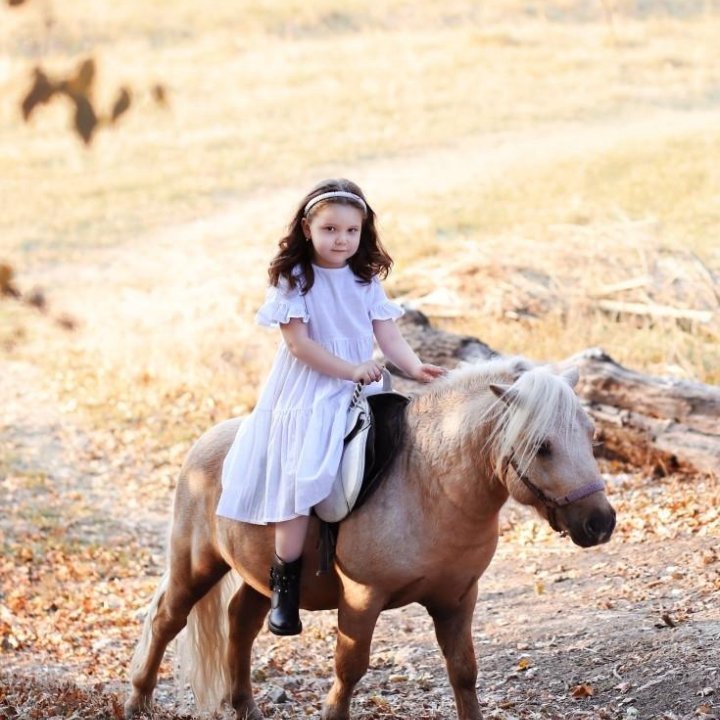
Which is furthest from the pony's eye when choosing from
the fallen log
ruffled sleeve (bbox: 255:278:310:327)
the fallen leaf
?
the fallen log

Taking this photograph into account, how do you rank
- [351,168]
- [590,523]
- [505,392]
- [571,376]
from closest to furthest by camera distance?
[590,523], [505,392], [571,376], [351,168]

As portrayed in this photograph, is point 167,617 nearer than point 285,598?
No

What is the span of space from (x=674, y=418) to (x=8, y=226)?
15.6 metres

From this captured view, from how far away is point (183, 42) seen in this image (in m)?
36.0

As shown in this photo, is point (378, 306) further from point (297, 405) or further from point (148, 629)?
point (148, 629)

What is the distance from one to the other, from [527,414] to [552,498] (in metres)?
0.31

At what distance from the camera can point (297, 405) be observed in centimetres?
505

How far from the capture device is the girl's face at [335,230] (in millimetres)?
5000

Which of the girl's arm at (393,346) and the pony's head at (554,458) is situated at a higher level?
the girl's arm at (393,346)

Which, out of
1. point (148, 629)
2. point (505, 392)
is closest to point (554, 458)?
point (505, 392)

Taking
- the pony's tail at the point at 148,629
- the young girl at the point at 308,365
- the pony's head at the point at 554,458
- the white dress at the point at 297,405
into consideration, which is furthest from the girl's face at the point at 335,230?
the pony's tail at the point at 148,629

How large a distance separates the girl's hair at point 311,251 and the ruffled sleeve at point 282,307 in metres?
0.03

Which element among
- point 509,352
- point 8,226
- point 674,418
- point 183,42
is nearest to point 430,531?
point 674,418

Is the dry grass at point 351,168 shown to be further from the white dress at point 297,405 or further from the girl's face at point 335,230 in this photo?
the white dress at point 297,405
